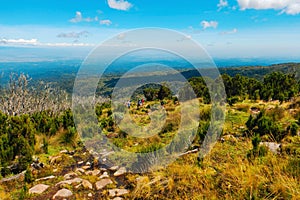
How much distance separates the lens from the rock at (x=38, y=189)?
5.24 meters

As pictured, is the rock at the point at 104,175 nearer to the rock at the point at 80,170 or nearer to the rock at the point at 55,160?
the rock at the point at 80,170

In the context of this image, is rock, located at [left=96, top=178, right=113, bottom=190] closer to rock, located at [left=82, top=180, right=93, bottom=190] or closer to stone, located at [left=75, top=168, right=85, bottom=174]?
rock, located at [left=82, top=180, right=93, bottom=190]

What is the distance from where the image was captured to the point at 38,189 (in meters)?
5.37

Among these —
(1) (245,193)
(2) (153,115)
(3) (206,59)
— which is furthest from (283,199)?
(2) (153,115)

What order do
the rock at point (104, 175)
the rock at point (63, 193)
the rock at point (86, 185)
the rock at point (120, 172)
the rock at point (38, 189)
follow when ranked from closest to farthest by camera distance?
1. the rock at point (63, 193)
2. the rock at point (38, 189)
3. the rock at point (86, 185)
4. the rock at point (104, 175)
5. the rock at point (120, 172)

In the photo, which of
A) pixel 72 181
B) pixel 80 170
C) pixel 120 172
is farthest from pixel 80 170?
pixel 120 172

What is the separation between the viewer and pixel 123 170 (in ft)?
20.9

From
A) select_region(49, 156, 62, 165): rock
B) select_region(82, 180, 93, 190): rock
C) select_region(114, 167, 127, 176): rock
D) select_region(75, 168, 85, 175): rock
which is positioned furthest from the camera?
select_region(49, 156, 62, 165): rock

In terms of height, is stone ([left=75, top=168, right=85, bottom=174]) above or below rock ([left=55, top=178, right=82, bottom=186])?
below

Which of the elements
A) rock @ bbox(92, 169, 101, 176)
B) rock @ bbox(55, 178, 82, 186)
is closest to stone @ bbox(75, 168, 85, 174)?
rock @ bbox(92, 169, 101, 176)

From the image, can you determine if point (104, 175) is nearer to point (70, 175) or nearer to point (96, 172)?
point (96, 172)

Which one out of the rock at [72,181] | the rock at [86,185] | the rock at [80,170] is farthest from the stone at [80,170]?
the rock at [86,185]

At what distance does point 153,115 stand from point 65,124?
14.8ft

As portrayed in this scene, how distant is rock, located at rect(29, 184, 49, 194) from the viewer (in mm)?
5239
